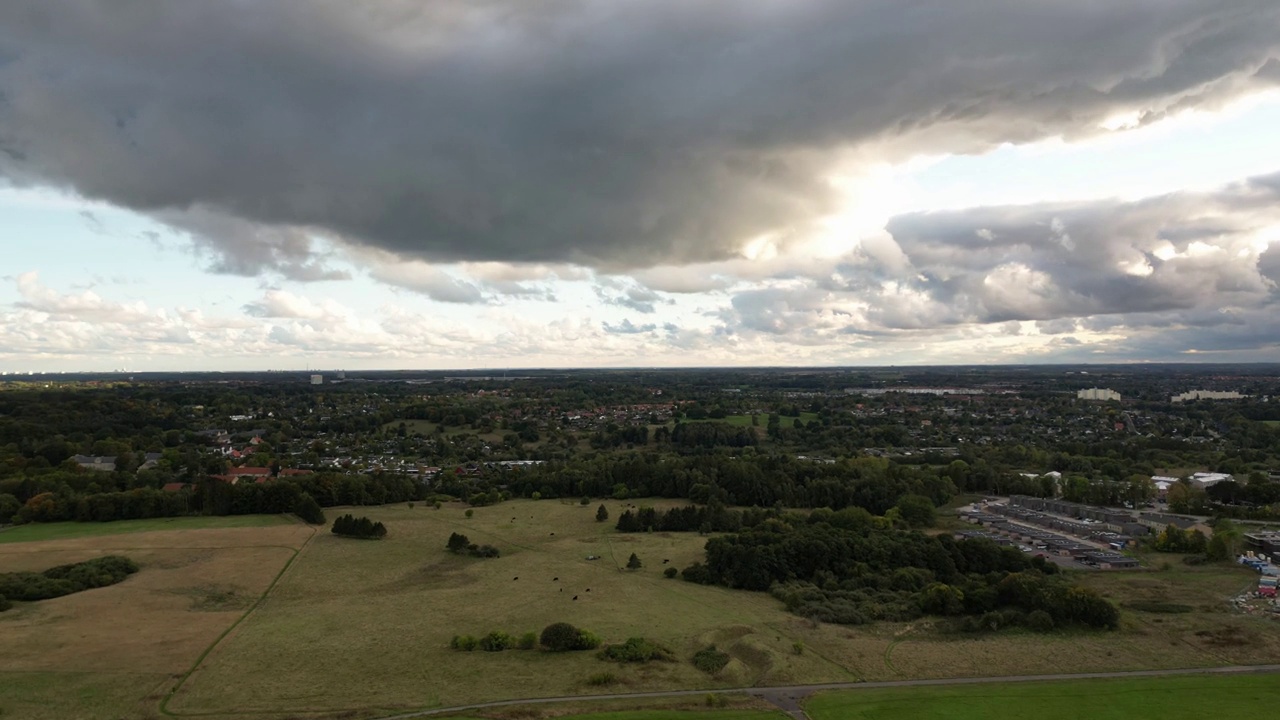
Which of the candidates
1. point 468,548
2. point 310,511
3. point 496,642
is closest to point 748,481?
point 468,548

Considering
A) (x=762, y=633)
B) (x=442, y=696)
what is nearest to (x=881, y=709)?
(x=762, y=633)

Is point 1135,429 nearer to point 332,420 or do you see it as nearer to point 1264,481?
point 1264,481

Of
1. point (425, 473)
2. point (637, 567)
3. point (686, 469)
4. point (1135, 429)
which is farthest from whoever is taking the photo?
point (1135, 429)

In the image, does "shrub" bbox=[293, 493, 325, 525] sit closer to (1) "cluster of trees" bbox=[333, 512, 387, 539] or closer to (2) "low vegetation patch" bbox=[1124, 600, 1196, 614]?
(1) "cluster of trees" bbox=[333, 512, 387, 539]

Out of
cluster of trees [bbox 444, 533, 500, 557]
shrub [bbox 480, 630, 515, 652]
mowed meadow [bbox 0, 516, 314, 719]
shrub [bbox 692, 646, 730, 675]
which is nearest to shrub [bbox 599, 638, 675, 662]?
shrub [bbox 692, 646, 730, 675]

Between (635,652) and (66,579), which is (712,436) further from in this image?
(66,579)

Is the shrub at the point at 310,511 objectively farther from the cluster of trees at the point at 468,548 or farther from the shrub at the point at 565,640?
the shrub at the point at 565,640

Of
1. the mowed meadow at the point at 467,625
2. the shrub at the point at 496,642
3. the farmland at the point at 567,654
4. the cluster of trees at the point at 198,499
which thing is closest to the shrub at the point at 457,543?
the mowed meadow at the point at 467,625
